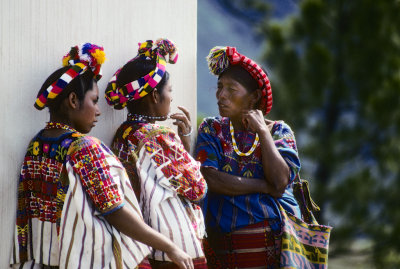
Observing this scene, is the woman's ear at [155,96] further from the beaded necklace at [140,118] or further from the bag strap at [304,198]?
the bag strap at [304,198]

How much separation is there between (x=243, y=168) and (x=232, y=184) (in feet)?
0.56

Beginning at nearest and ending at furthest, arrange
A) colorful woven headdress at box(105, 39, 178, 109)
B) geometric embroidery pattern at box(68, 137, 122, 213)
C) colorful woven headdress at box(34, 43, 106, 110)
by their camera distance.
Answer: geometric embroidery pattern at box(68, 137, 122, 213) < colorful woven headdress at box(34, 43, 106, 110) < colorful woven headdress at box(105, 39, 178, 109)

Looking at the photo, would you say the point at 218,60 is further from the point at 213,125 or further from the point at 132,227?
the point at 132,227

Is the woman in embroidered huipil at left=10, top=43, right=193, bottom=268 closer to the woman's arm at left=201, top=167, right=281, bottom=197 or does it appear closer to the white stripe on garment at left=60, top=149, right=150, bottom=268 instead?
the white stripe on garment at left=60, top=149, right=150, bottom=268

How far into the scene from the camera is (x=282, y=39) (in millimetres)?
8211

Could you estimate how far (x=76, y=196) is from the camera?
2.45 meters

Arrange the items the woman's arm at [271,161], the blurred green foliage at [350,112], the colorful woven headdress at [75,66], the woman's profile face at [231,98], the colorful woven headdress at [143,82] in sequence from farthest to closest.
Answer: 1. the blurred green foliage at [350,112]
2. the woman's profile face at [231,98]
3. the woman's arm at [271,161]
4. the colorful woven headdress at [143,82]
5. the colorful woven headdress at [75,66]

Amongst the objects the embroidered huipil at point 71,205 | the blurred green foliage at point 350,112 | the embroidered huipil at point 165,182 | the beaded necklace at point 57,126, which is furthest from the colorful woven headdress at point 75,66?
the blurred green foliage at point 350,112

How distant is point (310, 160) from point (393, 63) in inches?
74.1

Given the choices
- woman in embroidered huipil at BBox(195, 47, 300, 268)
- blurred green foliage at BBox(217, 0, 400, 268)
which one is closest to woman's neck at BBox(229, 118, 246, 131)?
woman in embroidered huipil at BBox(195, 47, 300, 268)

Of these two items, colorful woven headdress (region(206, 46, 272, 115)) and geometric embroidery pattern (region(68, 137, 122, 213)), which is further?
colorful woven headdress (region(206, 46, 272, 115))

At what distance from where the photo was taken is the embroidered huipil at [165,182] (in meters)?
2.84

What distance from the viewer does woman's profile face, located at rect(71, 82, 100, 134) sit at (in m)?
2.66

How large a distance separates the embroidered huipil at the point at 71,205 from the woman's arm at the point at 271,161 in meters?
1.04
